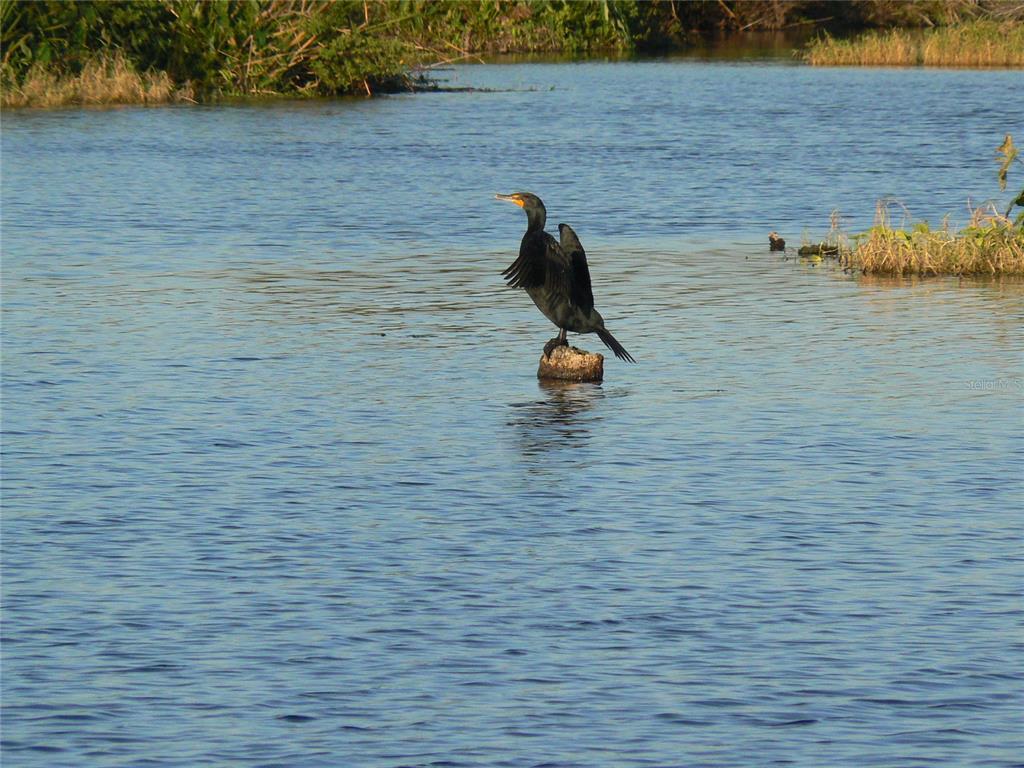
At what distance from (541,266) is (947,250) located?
28.0 feet

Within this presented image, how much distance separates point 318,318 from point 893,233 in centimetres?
657

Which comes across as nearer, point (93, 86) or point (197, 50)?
point (93, 86)

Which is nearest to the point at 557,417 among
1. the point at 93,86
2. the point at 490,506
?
the point at 490,506

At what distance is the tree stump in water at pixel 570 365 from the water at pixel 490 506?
198mm

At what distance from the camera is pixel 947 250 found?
72.5ft

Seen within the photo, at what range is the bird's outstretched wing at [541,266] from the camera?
48.5 feet

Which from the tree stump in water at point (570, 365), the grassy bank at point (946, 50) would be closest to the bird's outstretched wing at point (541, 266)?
the tree stump in water at point (570, 365)

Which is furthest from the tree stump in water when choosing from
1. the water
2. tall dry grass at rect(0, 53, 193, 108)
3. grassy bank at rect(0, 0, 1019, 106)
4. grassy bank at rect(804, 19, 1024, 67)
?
grassy bank at rect(804, 19, 1024, 67)

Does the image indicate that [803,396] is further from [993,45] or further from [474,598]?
[993,45]

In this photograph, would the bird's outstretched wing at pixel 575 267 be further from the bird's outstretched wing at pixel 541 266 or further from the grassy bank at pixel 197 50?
the grassy bank at pixel 197 50

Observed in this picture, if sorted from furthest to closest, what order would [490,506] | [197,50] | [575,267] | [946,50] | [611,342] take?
[946,50] → [197,50] → [611,342] → [575,267] → [490,506]

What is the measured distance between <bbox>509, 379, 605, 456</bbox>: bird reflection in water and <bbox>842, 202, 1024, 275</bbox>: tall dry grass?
7259mm

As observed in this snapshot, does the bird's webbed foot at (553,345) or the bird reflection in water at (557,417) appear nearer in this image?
the bird reflection in water at (557,417)

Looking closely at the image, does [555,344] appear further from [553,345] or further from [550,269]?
[550,269]
